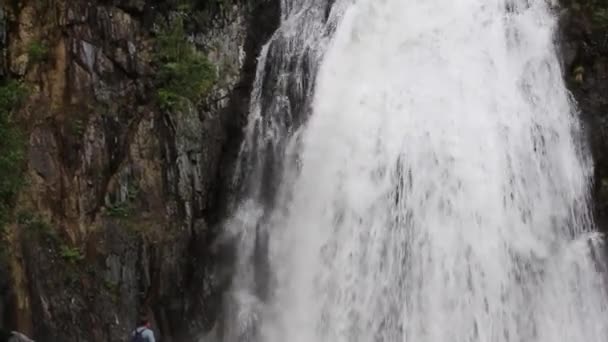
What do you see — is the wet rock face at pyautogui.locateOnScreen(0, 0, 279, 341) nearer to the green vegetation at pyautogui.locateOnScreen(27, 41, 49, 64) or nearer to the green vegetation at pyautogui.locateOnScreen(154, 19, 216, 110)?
the green vegetation at pyautogui.locateOnScreen(27, 41, 49, 64)

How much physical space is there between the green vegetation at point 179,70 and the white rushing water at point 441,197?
8.16 feet

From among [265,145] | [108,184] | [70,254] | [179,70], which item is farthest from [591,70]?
[70,254]

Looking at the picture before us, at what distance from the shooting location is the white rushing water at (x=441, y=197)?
42.9 ft

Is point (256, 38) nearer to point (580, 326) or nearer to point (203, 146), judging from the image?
point (203, 146)

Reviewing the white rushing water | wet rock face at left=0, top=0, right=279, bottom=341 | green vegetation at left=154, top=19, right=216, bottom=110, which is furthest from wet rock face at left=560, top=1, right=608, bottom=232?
green vegetation at left=154, top=19, right=216, bottom=110

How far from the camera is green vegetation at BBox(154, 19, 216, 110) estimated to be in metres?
15.4

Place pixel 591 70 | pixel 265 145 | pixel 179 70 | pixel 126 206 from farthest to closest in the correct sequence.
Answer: pixel 179 70
pixel 265 145
pixel 591 70
pixel 126 206

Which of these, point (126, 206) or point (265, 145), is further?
point (265, 145)

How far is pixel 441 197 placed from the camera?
13.9m

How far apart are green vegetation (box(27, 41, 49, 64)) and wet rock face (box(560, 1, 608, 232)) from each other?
10848 mm

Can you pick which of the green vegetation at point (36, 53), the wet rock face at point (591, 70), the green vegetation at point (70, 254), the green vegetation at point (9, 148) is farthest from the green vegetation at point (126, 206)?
the wet rock face at point (591, 70)

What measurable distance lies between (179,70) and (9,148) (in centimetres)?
394

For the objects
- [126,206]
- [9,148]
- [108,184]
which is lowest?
[126,206]

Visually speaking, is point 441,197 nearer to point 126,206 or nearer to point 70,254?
point 126,206
